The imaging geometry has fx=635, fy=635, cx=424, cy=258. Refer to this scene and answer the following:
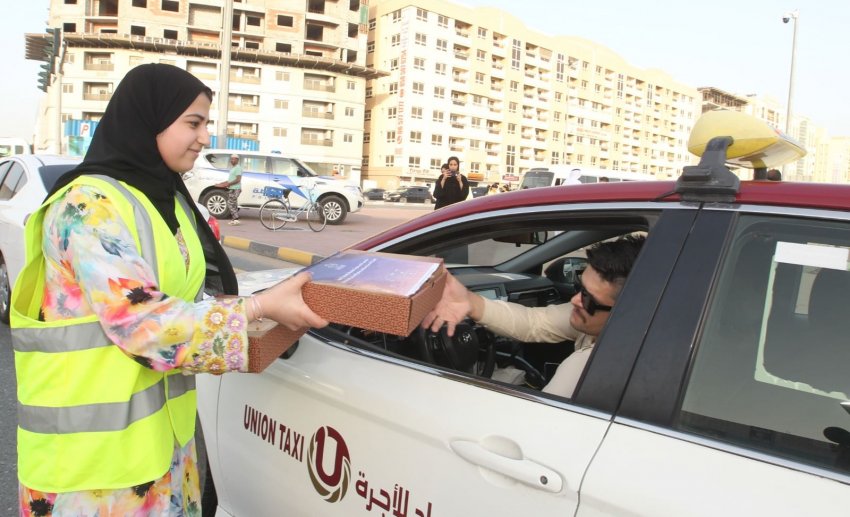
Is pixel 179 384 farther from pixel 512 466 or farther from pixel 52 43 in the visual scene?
pixel 52 43

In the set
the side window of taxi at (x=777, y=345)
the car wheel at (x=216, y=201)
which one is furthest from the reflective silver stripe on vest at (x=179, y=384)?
the car wheel at (x=216, y=201)

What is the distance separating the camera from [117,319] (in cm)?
125

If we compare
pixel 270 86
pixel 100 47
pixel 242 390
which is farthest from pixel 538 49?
pixel 242 390

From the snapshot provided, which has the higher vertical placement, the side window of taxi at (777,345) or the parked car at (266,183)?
the parked car at (266,183)

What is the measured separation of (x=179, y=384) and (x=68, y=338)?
29 cm

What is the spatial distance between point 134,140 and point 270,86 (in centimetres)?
6124

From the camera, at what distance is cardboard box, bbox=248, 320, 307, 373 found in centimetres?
131

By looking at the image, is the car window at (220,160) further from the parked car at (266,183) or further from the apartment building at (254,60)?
the apartment building at (254,60)

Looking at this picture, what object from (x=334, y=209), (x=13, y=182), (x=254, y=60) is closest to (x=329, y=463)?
(x=13, y=182)

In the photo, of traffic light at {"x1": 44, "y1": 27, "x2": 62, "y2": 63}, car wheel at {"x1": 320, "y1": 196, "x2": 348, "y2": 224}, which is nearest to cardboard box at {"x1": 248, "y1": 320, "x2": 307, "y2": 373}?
car wheel at {"x1": 320, "y1": 196, "x2": 348, "y2": 224}

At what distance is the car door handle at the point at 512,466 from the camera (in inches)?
47.9

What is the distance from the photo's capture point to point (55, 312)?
1.34 m

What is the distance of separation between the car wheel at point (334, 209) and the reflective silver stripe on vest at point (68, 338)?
15.6 m

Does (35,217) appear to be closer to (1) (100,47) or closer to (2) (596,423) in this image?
(2) (596,423)
